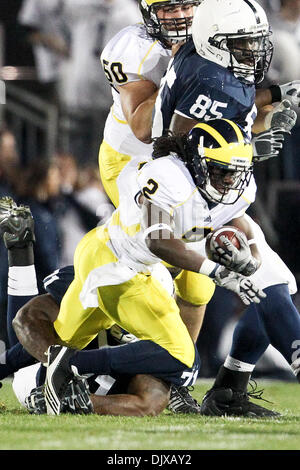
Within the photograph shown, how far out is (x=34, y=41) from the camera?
6.59 metres

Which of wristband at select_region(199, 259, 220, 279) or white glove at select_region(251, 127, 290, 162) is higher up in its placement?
white glove at select_region(251, 127, 290, 162)

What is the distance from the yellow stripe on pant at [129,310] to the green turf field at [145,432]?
13.2 inches

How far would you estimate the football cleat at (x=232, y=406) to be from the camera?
450 centimetres

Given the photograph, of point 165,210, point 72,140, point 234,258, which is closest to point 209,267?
point 234,258

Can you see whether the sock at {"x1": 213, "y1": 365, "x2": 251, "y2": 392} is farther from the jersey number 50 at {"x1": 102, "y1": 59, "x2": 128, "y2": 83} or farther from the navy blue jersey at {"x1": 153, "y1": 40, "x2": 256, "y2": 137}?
the jersey number 50 at {"x1": 102, "y1": 59, "x2": 128, "y2": 83}

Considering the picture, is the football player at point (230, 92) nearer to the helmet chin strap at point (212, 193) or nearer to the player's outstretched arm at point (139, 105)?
the player's outstretched arm at point (139, 105)

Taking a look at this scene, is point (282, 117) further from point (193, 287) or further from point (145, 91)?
point (193, 287)

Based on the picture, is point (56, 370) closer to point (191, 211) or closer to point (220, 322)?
point (191, 211)

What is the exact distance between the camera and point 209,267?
411 centimetres

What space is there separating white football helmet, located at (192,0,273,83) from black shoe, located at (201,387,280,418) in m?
1.37

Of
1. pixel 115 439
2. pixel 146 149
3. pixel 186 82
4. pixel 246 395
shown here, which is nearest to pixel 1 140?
pixel 146 149

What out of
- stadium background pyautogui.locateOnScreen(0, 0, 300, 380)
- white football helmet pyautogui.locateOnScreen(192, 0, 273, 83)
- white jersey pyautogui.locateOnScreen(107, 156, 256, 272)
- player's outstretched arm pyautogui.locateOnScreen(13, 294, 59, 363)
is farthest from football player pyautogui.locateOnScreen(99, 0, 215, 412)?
stadium background pyautogui.locateOnScreen(0, 0, 300, 380)

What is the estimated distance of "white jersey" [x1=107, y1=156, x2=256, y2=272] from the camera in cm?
420

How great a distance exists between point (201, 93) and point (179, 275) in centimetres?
86
